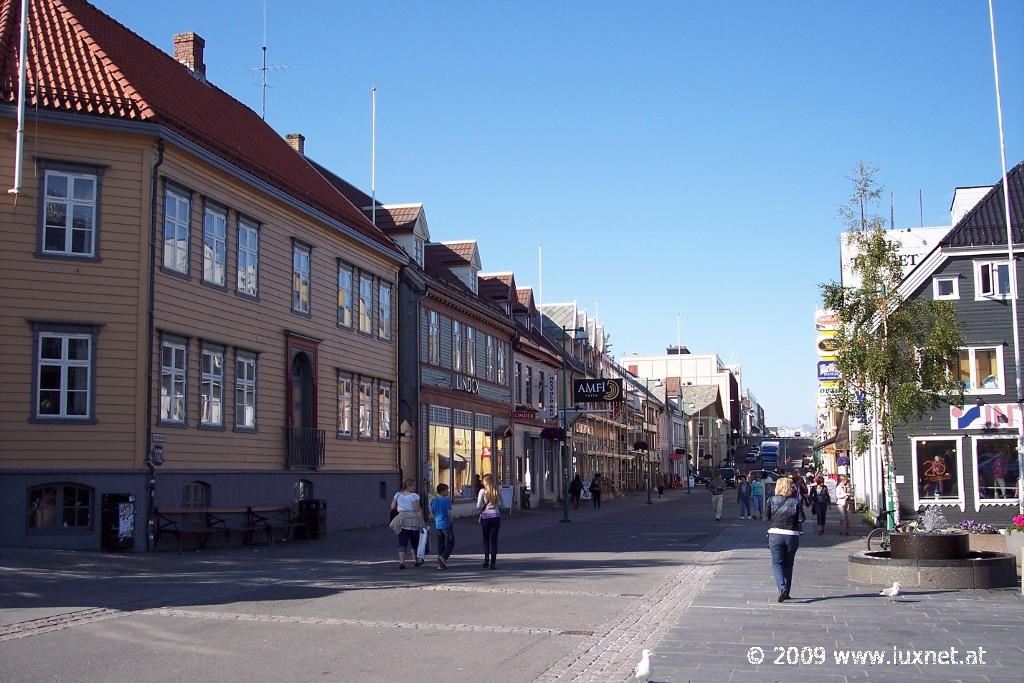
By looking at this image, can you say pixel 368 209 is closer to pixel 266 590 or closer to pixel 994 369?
pixel 994 369

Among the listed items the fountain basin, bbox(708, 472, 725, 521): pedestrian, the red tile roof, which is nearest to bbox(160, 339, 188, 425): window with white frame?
the red tile roof

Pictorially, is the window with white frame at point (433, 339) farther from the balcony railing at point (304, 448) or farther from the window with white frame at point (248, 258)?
the window with white frame at point (248, 258)

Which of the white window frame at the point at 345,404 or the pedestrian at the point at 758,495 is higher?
the white window frame at the point at 345,404

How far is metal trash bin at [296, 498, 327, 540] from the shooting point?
2631 centimetres

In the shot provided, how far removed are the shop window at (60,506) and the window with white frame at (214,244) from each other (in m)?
5.49

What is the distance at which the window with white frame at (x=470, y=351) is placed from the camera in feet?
137

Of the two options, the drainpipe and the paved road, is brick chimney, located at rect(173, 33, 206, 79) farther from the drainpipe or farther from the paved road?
the paved road

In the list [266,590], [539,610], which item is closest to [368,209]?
[266,590]

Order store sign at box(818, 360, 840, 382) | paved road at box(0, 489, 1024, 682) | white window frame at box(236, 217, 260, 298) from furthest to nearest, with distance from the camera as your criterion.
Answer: store sign at box(818, 360, 840, 382), white window frame at box(236, 217, 260, 298), paved road at box(0, 489, 1024, 682)

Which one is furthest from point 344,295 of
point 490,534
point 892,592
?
point 892,592

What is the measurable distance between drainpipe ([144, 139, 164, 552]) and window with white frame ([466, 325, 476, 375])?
799 inches

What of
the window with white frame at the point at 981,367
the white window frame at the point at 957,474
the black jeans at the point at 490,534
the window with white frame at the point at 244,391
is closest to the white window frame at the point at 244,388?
the window with white frame at the point at 244,391

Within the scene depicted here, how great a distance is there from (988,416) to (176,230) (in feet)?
78.2

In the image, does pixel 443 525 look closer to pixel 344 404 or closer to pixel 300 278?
pixel 300 278
